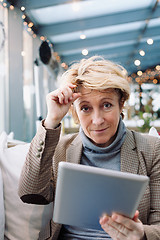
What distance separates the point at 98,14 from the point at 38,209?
14.4 ft

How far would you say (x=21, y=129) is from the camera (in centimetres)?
381

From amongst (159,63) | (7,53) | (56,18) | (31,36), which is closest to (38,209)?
(7,53)

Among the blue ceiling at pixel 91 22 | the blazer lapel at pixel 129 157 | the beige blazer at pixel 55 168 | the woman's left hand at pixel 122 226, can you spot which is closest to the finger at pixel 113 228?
the woman's left hand at pixel 122 226

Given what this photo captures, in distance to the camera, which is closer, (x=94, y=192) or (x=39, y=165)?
(x=94, y=192)

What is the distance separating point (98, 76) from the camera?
1.10m

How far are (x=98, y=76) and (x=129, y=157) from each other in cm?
41

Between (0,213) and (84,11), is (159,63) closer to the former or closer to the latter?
(84,11)

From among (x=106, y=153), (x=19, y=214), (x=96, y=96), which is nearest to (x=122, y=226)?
(x=106, y=153)

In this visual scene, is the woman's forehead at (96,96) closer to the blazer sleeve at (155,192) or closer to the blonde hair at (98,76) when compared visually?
the blonde hair at (98,76)

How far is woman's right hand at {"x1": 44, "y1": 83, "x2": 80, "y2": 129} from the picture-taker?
40.9 inches

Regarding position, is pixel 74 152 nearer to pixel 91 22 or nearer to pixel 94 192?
pixel 94 192

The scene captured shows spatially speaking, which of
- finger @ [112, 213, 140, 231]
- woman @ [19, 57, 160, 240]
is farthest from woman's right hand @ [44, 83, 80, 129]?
finger @ [112, 213, 140, 231]

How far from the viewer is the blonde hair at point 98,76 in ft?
3.57

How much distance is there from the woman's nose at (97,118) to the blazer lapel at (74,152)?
8.0 inches
